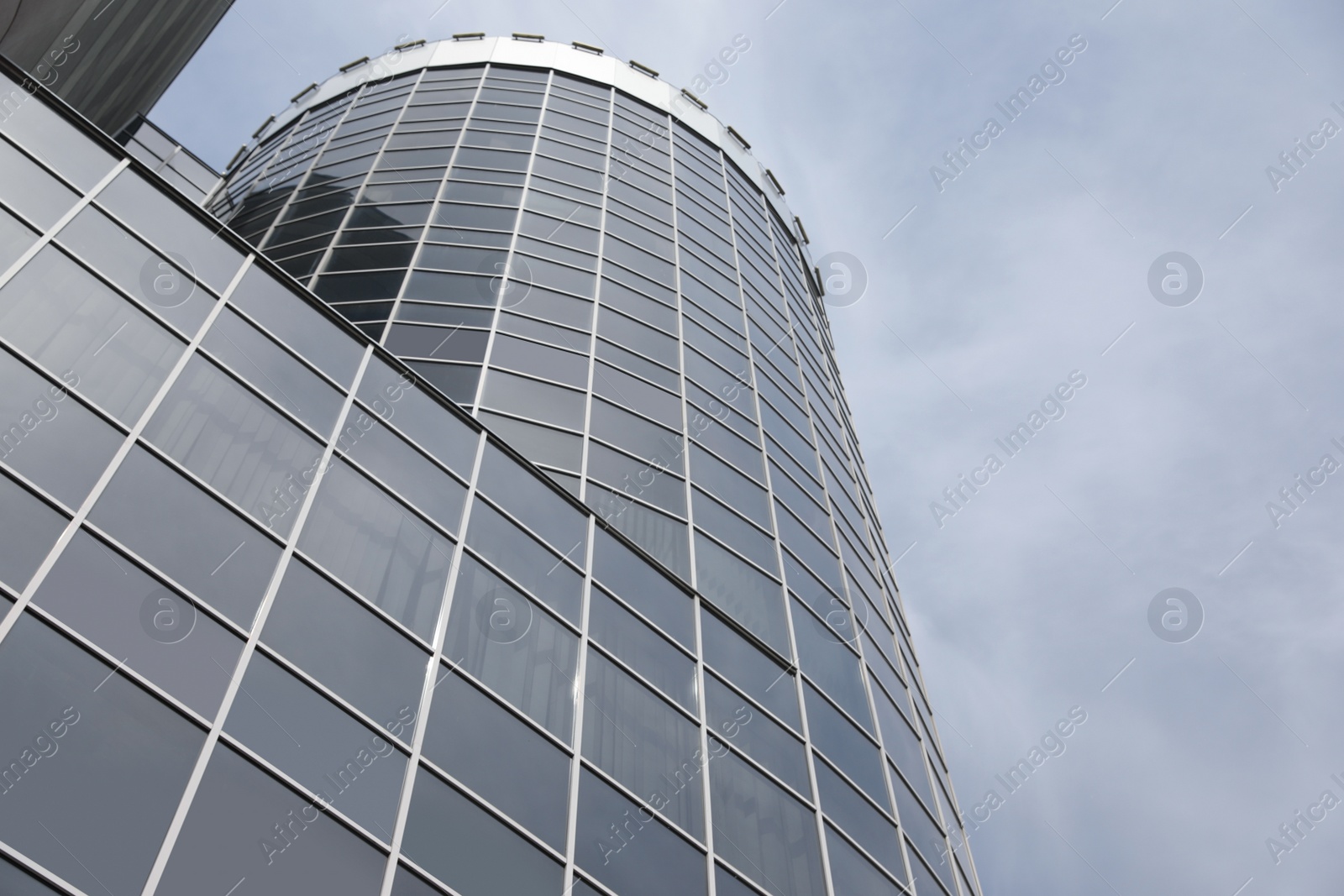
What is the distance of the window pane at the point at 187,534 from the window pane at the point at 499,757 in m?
2.25

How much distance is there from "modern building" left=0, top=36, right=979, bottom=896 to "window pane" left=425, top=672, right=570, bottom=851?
0.04 meters

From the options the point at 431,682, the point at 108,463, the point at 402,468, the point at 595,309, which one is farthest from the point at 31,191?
the point at 595,309

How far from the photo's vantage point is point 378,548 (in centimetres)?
1180

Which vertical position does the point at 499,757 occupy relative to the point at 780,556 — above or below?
below

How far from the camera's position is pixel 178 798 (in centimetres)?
791

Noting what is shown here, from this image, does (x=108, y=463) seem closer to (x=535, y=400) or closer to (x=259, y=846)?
(x=259, y=846)

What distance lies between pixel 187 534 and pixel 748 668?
32.4ft

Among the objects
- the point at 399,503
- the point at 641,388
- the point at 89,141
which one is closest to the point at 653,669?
the point at 399,503

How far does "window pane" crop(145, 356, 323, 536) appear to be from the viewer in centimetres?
1032

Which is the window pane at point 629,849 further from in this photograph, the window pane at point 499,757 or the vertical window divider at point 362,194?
the vertical window divider at point 362,194

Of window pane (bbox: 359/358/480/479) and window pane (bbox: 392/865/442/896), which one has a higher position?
window pane (bbox: 359/358/480/479)

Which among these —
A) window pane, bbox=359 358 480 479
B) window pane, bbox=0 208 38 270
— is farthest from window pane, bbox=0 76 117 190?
window pane, bbox=359 358 480 479

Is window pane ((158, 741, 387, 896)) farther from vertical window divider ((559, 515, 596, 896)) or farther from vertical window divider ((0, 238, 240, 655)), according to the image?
vertical window divider ((0, 238, 240, 655))

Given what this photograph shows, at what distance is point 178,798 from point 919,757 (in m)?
17.5
